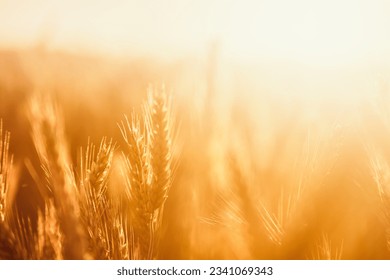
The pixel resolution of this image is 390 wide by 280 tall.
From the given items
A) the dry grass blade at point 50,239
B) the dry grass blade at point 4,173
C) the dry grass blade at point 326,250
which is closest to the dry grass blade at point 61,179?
the dry grass blade at point 50,239

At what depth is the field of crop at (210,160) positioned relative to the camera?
940 millimetres

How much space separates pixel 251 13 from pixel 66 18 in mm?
546

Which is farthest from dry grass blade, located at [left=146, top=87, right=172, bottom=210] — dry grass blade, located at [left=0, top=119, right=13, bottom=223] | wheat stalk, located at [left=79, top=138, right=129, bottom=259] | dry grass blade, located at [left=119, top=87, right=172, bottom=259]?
dry grass blade, located at [left=0, top=119, right=13, bottom=223]

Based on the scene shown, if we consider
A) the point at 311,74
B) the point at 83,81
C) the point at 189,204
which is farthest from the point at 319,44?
the point at 83,81

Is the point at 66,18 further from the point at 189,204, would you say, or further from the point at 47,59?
the point at 189,204

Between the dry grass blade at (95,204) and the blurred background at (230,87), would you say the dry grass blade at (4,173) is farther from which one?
the dry grass blade at (95,204)

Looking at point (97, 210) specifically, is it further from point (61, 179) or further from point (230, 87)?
point (230, 87)

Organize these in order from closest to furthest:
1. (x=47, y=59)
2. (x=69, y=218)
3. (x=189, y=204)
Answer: (x=69, y=218) < (x=189, y=204) < (x=47, y=59)

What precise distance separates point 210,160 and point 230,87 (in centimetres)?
21

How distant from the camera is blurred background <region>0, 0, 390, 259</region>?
1020 millimetres

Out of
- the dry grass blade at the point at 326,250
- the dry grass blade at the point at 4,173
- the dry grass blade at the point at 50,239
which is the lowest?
the dry grass blade at the point at 326,250

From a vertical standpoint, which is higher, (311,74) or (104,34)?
(104,34)

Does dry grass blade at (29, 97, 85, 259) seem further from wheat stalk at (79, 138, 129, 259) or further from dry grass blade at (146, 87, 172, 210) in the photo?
dry grass blade at (146, 87, 172, 210)

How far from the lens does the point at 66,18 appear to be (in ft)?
3.55
